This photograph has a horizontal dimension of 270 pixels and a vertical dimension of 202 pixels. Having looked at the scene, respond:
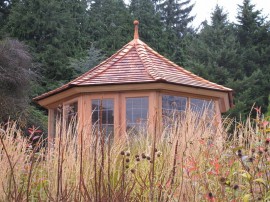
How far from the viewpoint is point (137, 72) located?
7793 mm

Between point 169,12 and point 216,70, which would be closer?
point 216,70

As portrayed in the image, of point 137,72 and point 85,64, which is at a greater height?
point 85,64

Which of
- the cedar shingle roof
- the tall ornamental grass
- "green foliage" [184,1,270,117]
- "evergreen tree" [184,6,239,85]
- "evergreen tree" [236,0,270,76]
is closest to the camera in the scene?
the tall ornamental grass

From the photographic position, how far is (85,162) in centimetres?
342

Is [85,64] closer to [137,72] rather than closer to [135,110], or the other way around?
[137,72]

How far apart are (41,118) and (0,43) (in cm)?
292

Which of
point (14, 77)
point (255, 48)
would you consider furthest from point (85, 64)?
point (255, 48)

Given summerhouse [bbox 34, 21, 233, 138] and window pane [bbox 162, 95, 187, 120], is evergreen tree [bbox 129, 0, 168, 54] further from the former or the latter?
window pane [bbox 162, 95, 187, 120]

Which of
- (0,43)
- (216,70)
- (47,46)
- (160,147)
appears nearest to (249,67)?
(216,70)

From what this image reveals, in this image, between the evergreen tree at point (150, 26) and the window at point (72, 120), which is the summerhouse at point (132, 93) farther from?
the evergreen tree at point (150, 26)

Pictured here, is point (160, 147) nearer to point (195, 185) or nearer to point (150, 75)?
point (195, 185)

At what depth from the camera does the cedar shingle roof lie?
751 centimetres

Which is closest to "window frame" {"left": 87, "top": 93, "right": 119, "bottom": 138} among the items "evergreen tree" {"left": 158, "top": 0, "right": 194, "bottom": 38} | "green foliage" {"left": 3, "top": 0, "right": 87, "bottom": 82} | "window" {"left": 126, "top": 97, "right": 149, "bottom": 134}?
"window" {"left": 126, "top": 97, "right": 149, "bottom": 134}

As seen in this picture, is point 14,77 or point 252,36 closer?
point 14,77
